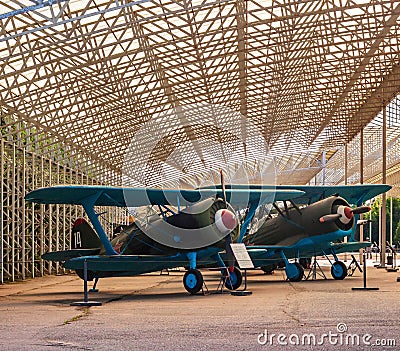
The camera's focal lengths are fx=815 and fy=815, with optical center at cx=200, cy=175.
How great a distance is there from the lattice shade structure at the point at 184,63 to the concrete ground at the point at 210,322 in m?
6.31

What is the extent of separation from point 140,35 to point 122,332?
16636mm

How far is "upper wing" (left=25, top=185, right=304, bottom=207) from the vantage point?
62.3ft

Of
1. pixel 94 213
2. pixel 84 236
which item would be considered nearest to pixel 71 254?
pixel 84 236

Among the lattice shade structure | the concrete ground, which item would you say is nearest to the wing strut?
the concrete ground

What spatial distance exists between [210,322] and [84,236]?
45.5 ft

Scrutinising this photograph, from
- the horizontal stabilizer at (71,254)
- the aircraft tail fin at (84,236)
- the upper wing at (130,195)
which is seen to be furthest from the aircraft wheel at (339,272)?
the horizontal stabilizer at (71,254)

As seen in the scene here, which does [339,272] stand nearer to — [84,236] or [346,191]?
[346,191]

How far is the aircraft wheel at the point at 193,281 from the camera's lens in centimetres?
1927

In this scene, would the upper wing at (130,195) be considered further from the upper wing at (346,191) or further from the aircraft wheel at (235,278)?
the upper wing at (346,191)

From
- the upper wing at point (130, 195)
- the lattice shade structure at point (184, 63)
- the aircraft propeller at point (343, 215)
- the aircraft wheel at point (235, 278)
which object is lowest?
the aircraft wheel at point (235, 278)

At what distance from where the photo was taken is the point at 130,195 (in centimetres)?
1956

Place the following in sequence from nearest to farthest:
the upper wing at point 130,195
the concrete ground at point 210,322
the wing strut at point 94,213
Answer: the concrete ground at point 210,322 → the upper wing at point 130,195 → the wing strut at point 94,213

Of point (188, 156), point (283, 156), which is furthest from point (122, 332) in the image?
point (283, 156)

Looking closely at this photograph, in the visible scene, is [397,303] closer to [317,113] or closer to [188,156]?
[317,113]
